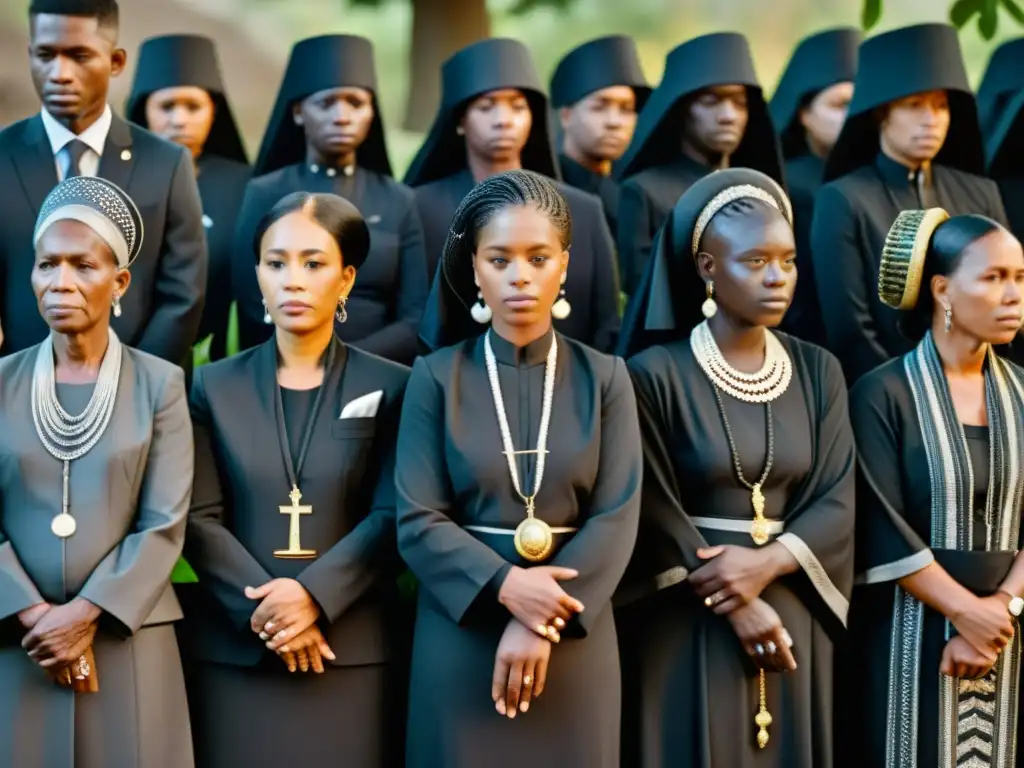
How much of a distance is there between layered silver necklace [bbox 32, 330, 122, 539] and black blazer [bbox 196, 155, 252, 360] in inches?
65.0

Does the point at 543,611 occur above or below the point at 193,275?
below

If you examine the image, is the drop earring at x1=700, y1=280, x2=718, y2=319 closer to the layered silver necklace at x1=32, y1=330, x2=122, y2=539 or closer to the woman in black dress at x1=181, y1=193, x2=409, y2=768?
the woman in black dress at x1=181, y1=193, x2=409, y2=768

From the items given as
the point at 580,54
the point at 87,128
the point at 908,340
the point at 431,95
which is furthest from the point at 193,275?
the point at 431,95

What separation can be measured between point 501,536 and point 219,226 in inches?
113

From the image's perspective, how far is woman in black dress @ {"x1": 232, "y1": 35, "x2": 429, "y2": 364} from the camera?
548 cm

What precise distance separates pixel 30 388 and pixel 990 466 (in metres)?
2.87

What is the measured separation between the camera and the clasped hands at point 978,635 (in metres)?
4.38

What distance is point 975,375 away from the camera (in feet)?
15.3

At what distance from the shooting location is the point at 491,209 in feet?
13.7

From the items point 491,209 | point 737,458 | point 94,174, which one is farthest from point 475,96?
point 737,458

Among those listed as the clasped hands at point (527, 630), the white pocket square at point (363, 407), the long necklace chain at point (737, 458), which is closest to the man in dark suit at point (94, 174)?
the white pocket square at point (363, 407)

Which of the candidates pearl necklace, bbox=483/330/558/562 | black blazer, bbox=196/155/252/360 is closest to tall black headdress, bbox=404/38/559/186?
black blazer, bbox=196/155/252/360

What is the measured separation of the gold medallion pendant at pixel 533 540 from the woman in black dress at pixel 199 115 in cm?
272

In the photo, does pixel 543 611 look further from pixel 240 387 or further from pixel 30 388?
pixel 30 388
